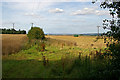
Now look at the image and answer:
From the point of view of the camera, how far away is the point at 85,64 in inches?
195

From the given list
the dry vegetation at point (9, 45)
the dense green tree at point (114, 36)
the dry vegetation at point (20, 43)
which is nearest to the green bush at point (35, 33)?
the dry vegetation at point (20, 43)

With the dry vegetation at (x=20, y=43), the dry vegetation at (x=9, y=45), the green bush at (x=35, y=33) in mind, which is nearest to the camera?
the dry vegetation at (x=9, y=45)

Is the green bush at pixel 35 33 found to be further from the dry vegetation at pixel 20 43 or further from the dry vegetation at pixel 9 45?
Result: the dry vegetation at pixel 9 45

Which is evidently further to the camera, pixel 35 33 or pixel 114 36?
pixel 35 33

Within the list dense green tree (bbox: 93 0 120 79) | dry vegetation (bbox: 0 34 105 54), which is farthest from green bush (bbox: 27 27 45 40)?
dense green tree (bbox: 93 0 120 79)

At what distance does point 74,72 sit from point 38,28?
42.8 feet

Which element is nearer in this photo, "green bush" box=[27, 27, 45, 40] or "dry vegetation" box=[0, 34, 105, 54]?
"dry vegetation" box=[0, 34, 105, 54]

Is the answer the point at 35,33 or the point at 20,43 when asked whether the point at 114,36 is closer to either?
the point at 20,43

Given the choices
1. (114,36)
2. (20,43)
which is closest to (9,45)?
(20,43)

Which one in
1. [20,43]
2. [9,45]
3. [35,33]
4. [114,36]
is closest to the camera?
[114,36]

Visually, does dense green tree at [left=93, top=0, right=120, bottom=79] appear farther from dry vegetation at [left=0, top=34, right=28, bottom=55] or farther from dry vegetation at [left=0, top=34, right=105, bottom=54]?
dry vegetation at [left=0, top=34, right=28, bottom=55]

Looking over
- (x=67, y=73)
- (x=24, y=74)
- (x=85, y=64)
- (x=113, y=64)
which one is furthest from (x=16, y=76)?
(x=113, y=64)

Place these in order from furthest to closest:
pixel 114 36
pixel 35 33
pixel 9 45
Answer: pixel 35 33 → pixel 9 45 → pixel 114 36

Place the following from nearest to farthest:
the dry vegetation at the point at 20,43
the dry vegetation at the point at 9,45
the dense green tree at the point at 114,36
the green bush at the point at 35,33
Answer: the dense green tree at the point at 114,36 → the dry vegetation at the point at 9,45 → the dry vegetation at the point at 20,43 → the green bush at the point at 35,33
